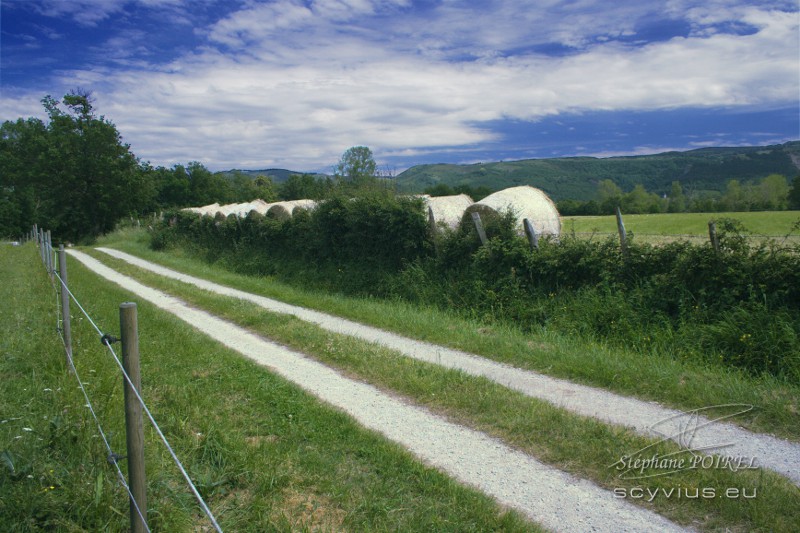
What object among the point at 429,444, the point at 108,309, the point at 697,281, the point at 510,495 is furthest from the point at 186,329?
the point at 697,281

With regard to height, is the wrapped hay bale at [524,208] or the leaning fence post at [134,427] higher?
the wrapped hay bale at [524,208]

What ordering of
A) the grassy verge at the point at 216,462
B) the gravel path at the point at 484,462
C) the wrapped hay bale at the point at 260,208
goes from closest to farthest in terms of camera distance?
1. the grassy verge at the point at 216,462
2. the gravel path at the point at 484,462
3. the wrapped hay bale at the point at 260,208

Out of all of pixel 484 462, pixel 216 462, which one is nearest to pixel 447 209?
pixel 484 462

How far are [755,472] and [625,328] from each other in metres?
4.14

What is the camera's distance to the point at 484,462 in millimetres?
4547

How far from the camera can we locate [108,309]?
36.5 ft

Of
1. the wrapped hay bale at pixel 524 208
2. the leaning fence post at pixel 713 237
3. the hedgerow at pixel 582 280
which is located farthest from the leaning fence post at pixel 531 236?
the leaning fence post at pixel 713 237

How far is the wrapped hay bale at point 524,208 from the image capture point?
467 inches

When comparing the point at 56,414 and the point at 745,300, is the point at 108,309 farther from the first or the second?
the point at 745,300

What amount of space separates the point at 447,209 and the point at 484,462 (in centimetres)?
959

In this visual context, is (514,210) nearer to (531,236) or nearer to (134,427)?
(531,236)

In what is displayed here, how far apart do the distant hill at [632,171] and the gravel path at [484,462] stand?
6103 centimetres

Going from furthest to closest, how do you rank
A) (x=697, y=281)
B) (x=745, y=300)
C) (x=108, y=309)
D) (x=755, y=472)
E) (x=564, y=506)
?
(x=108, y=309)
(x=697, y=281)
(x=745, y=300)
(x=755, y=472)
(x=564, y=506)

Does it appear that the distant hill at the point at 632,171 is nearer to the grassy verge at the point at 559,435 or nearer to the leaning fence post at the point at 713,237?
the leaning fence post at the point at 713,237
